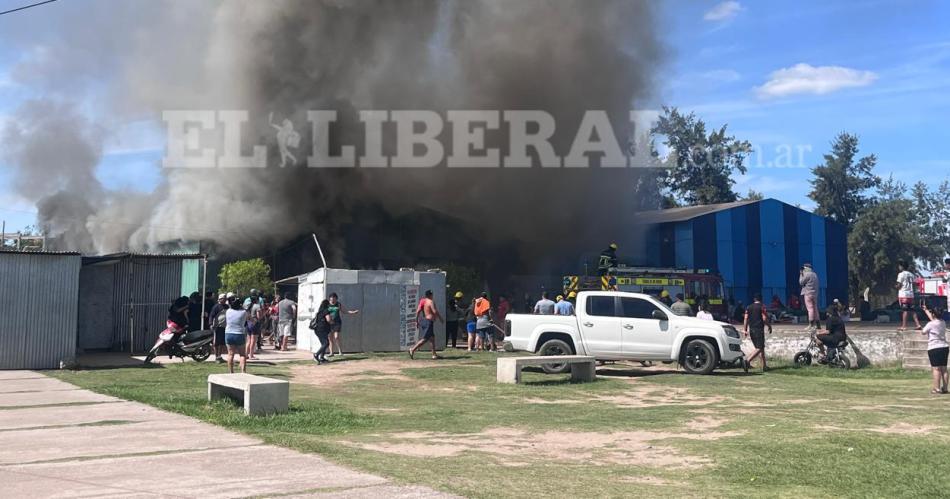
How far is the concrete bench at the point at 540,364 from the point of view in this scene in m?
11.4

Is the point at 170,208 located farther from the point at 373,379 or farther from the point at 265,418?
the point at 265,418

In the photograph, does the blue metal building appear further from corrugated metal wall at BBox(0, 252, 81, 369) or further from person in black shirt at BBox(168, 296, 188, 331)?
corrugated metal wall at BBox(0, 252, 81, 369)

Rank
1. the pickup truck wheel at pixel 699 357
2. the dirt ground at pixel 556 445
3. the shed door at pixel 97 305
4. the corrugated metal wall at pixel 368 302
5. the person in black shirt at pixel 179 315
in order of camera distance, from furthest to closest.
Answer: the corrugated metal wall at pixel 368 302, the shed door at pixel 97 305, the person in black shirt at pixel 179 315, the pickup truck wheel at pixel 699 357, the dirt ground at pixel 556 445

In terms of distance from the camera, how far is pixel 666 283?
24047mm

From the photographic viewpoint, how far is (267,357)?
1611cm

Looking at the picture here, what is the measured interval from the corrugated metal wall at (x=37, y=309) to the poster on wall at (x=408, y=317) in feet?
23.0

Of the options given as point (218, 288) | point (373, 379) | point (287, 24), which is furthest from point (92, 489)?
point (287, 24)

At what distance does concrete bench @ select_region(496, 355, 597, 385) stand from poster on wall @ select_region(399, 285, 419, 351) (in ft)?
21.4

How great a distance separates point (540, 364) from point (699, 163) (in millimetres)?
54277

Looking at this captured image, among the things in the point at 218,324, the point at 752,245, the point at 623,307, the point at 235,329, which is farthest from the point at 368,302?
the point at 752,245

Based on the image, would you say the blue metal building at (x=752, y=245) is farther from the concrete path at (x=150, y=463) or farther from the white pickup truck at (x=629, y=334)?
the concrete path at (x=150, y=463)

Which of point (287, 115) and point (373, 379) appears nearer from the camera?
point (373, 379)

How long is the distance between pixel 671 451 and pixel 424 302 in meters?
9.72

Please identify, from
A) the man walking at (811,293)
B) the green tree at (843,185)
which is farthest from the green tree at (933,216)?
the man walking at (811,293)
